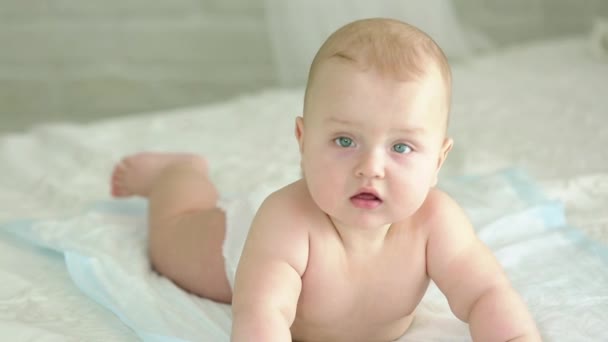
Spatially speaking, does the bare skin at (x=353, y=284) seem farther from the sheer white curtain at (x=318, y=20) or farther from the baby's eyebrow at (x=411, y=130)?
the sheer white curtain at (x=318, y=20)

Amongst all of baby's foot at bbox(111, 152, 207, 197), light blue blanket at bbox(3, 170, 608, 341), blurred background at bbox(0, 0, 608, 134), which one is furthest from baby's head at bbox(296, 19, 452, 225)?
blurred background at bbox(0, 0, 608, 134)

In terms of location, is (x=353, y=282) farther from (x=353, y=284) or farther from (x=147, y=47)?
(x=147, y=47)

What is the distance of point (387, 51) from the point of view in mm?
858

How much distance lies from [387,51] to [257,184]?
695 millimetres

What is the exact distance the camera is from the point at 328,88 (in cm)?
87

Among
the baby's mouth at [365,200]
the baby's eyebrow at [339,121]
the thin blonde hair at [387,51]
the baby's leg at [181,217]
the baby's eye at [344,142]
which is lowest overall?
the baby's leg at [181,217]

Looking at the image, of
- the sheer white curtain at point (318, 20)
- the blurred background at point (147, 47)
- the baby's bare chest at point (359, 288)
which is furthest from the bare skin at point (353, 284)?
the blurred background at point (147, 47)

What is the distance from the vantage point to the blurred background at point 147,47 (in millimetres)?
2674

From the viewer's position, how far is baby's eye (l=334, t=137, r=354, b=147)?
34.1 inches

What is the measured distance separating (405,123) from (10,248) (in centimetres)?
69

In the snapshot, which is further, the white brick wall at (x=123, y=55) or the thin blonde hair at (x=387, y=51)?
the white brick wall at (x=123, y=55)

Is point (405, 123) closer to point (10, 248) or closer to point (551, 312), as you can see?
point (551, 312)

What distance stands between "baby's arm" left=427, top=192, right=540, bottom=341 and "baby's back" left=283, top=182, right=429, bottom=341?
0.02 metres

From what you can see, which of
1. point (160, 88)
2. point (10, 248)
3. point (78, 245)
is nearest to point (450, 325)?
point (78, 245)
